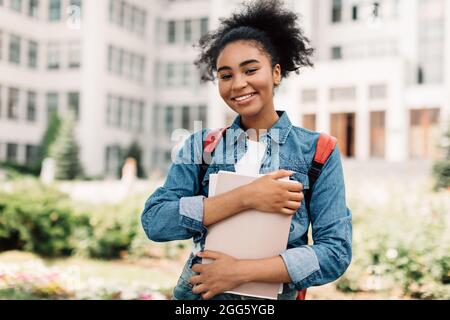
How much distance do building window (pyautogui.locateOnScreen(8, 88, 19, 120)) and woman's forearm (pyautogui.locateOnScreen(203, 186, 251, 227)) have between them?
93.6 feet

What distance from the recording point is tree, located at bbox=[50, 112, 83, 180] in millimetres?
25219

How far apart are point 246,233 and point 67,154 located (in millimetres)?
24917

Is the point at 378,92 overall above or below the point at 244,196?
above

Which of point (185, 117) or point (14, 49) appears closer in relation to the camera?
point (14, 49)

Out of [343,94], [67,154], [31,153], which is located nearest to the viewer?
[343,94]

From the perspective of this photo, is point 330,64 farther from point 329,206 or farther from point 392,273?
point 329,206

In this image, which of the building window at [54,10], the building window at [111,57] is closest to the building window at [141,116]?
the building window at [111,57]

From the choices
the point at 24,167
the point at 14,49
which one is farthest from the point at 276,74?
the point at 14,49

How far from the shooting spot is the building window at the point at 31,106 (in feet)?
95.8

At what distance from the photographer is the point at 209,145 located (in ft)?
4.98

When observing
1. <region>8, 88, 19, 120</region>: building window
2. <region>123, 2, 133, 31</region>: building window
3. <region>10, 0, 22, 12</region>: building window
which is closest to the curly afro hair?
<region>8, 88, 19, 120</region>: building window

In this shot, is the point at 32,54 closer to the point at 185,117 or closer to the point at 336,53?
the point at 185,117

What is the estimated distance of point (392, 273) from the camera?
541 centimetres

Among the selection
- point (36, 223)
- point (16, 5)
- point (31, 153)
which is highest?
point (16, 5)
